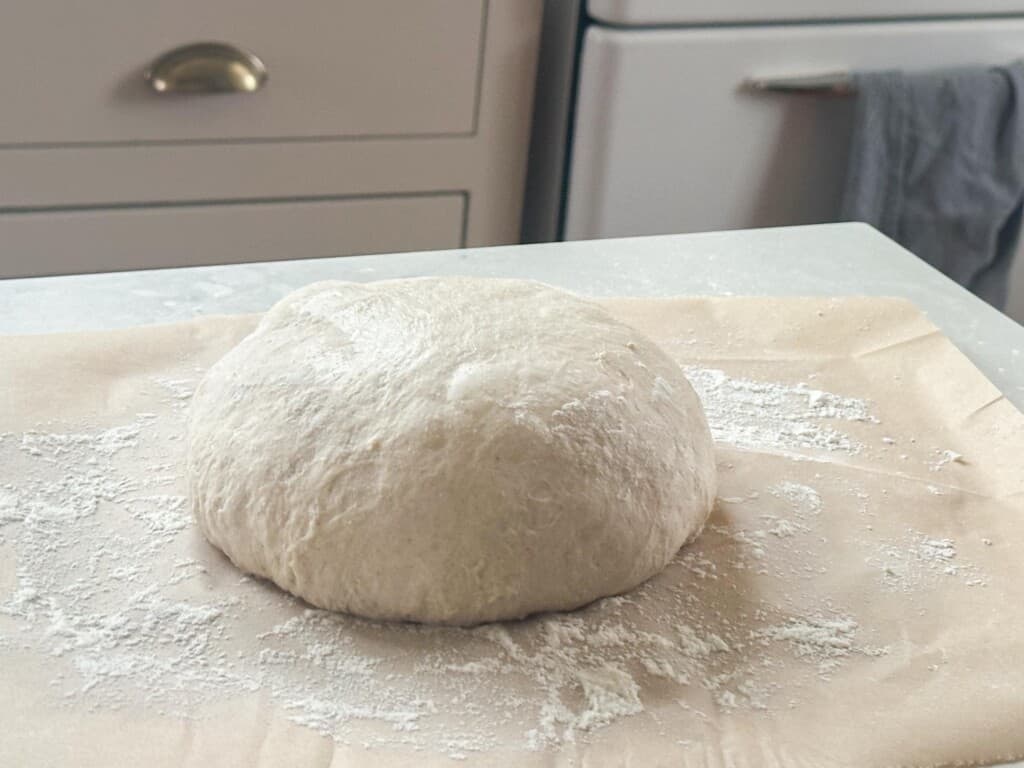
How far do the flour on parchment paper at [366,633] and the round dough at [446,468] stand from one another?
0.07ft

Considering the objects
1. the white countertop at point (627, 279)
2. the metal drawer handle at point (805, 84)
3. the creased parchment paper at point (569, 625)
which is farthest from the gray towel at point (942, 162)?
the creased parchment paper at point (569, 625)

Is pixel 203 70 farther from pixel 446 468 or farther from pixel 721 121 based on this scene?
pixel 446 468

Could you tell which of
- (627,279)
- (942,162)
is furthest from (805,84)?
(627,279)

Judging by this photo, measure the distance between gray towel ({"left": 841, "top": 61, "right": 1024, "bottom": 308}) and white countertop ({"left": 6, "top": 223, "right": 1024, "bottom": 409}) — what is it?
356mm

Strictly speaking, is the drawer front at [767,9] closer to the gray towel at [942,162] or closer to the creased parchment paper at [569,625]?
the gray towel at [942,162]

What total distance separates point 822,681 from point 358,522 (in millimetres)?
277

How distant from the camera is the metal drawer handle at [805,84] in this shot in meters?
1.59

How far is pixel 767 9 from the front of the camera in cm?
158

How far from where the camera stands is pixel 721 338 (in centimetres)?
103

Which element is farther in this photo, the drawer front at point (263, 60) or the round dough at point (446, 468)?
the drawer front at point (263, 60)

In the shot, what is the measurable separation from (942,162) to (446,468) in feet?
3.90

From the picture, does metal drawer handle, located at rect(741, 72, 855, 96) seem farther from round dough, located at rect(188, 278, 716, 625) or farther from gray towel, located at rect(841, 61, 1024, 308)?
round dough, located at rect(188, 278, 716, 625)

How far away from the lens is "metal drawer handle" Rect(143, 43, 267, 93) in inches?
56.6

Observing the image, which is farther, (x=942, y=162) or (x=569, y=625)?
(x=942, y=162)
